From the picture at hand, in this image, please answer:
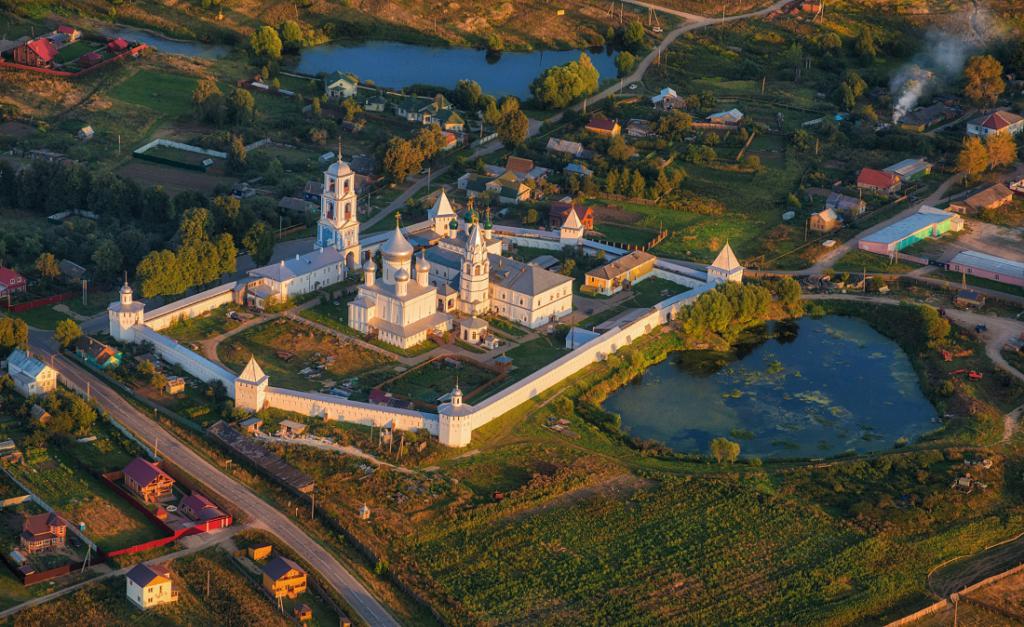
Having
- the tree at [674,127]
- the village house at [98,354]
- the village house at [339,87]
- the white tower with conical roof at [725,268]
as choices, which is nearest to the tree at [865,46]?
the tree at [674,127]

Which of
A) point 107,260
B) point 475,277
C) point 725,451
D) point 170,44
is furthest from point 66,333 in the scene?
point 170,44

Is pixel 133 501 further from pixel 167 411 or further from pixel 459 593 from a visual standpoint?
pixel 459 593

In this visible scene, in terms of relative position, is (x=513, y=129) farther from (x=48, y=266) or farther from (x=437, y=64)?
(x=48, y=266)

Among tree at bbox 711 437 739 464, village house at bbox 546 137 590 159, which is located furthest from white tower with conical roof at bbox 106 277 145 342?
village house at bbox 546 137 590 159

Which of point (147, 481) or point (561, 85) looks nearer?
point (147, 481)

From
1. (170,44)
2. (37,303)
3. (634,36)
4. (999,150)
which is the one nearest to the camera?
(37,303)

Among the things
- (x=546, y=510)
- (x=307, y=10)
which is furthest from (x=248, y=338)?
(x=307, y=10)
